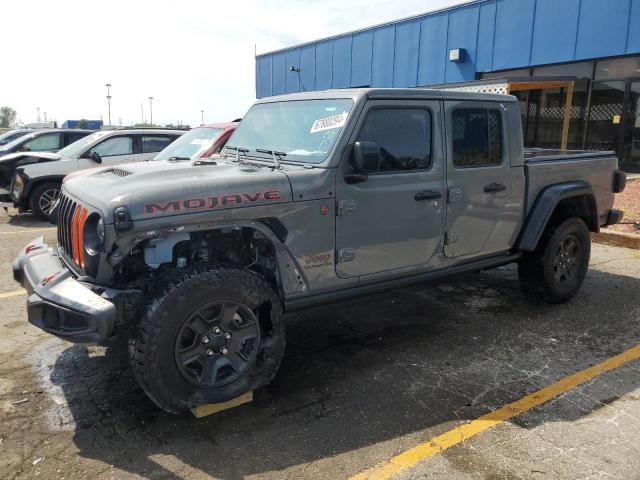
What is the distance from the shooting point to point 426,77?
19.1 m

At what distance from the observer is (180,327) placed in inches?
117

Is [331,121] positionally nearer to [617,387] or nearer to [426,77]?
[617,387]

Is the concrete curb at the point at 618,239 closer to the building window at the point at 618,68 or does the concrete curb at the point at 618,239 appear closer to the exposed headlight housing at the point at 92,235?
the building window at the point at 618,68

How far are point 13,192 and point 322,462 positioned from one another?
9.29 metres

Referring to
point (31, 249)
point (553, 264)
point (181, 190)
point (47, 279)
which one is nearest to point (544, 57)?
point (553, 264)

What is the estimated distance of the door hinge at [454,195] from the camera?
413cm

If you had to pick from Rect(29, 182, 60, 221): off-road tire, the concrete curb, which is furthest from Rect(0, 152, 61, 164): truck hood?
the concrete curb

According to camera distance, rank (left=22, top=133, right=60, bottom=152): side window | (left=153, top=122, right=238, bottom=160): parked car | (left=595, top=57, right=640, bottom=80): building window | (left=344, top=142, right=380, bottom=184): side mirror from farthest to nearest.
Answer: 1. (left=595, top=57, right=640, bottom=80): building window
2. (left=22, top=133, right=60, bottom=152): side window
3. (left=153, top=122, right=238, bottom=160): parked car
4. (left=344, top=142, right=380, bottom=184): side mirror

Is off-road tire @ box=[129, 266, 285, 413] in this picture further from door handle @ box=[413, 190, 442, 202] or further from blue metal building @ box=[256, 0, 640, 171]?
blue metal building @ box=[256, 0, 640, 171]

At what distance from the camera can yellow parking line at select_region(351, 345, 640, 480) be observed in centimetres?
274

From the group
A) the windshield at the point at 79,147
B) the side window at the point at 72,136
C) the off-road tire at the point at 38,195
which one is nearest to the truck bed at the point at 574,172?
the windshield at the point at 79,147

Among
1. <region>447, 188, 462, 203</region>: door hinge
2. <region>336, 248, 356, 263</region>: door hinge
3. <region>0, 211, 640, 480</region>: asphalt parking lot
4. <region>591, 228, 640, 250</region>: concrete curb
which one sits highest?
<region>447, 188, 462, 203</region>: door hinge

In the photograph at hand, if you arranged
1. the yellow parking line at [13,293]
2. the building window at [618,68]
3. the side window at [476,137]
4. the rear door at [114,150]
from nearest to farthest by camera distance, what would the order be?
the side window at [476,137] → the yellow parking line at [13,293] → the rear door at [114,150] → the building window at [618,68]

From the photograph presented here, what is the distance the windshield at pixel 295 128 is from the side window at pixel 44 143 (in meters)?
9.83
